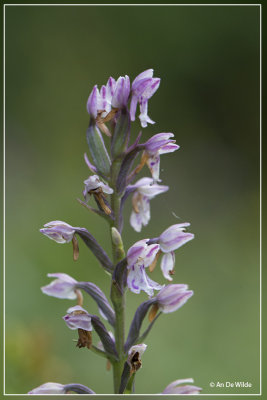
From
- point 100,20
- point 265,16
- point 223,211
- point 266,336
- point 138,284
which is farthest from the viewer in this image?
point 100,20

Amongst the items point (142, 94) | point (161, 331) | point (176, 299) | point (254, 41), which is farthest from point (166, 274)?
point (254, 41)

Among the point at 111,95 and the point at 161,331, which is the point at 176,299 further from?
the point at 161,331

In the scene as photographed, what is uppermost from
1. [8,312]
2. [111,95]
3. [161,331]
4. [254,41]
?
[254,41]

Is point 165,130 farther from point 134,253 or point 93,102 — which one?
point 134,253

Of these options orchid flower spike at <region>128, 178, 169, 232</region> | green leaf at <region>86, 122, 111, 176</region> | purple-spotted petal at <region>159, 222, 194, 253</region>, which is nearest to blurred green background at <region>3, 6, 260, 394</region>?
orchid flower spike at <region>128, 178, 169, 232</region>

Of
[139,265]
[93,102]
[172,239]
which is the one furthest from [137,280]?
[93,102]

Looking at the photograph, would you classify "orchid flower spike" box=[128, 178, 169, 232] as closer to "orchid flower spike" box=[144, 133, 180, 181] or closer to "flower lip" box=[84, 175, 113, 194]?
"orchid flower spike" box=[144, 133, 180, 181]
